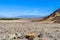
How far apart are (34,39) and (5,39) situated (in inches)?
35.4

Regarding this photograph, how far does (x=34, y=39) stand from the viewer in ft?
20.2

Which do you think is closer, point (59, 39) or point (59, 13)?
point (59, 39)

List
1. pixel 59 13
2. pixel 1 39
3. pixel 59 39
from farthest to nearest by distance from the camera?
pixel 59 13, pixel 59 39, pixel 1 39

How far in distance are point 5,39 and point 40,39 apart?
107cm

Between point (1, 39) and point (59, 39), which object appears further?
point (59, 39)

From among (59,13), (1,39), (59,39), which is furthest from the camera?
(59,13)

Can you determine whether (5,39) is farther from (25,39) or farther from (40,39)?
(40,39)

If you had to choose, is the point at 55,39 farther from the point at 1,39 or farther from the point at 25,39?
the point at 1,39

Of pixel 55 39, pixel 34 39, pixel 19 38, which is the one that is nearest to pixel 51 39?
pixel 55 39

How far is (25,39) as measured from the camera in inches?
244

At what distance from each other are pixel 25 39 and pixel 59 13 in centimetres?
1838

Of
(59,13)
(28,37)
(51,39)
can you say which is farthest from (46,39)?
(59,13)

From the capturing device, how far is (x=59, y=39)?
6.27 m

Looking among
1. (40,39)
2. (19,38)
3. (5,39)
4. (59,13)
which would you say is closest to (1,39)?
(5,39)
